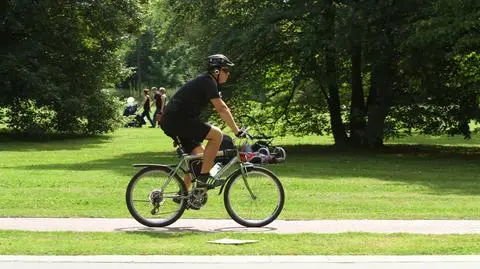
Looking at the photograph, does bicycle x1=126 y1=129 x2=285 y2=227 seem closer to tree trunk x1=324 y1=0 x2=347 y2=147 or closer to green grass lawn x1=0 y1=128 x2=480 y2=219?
green grass lawn x1=0 y1=128 x2=480 y2=219

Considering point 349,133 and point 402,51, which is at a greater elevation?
point 402,51

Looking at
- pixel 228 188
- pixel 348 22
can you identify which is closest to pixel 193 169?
pixel 228 188

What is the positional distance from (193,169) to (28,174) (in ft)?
22.7

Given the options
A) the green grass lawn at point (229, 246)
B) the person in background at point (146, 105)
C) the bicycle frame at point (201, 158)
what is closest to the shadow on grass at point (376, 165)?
the bicycle frame at point (201, 158)

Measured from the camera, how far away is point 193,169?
9273mm

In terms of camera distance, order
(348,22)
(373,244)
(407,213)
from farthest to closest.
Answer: (348,22) → (407,213) → (373,244)

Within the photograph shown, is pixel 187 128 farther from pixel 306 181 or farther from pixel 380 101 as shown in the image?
pixel 380 101

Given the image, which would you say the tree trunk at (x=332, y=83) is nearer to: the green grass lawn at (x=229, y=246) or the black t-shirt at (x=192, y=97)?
the black t-shirt at (x=192, y=97)

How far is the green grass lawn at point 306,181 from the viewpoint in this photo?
416 inches

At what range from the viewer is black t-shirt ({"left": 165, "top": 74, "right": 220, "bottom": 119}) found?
29.6 feet

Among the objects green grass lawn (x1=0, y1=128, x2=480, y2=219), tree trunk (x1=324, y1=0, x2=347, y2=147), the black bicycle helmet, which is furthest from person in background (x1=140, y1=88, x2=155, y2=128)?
the black bicycle helmet

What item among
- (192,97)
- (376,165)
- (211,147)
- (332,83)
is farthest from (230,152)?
(332,83)

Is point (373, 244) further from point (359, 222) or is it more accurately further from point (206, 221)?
point (206, 221)

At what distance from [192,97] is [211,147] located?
24.2 inches
